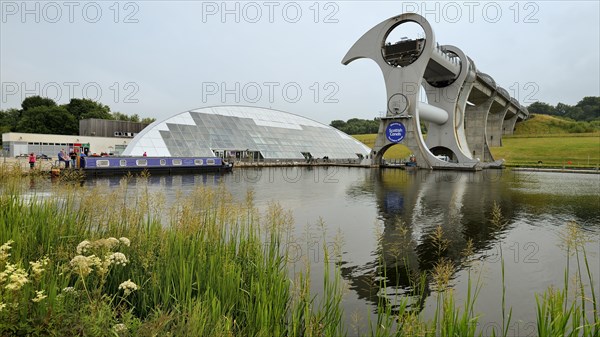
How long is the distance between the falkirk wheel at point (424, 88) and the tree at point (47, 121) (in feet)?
231

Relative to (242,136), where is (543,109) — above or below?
above

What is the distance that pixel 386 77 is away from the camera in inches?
2072

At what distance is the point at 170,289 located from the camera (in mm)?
4625

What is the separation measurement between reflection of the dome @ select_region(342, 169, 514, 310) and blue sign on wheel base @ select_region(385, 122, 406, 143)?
2886 cm

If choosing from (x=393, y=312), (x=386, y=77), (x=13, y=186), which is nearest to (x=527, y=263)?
(x=393, y=312)

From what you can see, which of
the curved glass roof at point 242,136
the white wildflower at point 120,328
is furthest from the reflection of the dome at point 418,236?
the curved glass roof at point 242,136

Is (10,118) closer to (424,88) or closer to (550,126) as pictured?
(424,88)

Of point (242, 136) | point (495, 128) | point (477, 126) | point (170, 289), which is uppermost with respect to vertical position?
point (495, 128)

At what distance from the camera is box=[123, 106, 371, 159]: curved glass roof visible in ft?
157

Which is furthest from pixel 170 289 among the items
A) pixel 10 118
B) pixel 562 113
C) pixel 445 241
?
pixel 562 113

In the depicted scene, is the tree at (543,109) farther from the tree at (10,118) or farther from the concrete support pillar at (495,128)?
the tree at (10,118)

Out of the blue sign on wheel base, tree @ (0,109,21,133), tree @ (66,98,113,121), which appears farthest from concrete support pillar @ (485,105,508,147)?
tree @ (0,109,21,133)

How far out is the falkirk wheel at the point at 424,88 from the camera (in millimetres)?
50000

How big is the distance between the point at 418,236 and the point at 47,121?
9737 centimetres
